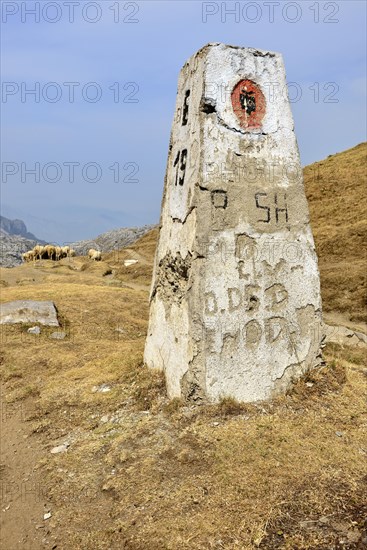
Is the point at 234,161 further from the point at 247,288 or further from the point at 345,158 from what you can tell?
the point at 345,158

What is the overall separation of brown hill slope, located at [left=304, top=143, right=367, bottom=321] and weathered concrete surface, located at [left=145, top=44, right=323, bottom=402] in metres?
15.2

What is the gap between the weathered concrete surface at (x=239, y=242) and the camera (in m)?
6.63

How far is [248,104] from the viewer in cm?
699

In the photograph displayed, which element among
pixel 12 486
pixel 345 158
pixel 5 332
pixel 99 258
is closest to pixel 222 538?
pixel 12 486

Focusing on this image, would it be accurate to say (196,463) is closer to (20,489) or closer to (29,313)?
(20,489)

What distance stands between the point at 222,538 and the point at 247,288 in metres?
3.56

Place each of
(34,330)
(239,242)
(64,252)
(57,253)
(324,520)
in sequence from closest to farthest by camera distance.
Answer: (324,520), (239,242), (34,330), (57,253), (64,252)

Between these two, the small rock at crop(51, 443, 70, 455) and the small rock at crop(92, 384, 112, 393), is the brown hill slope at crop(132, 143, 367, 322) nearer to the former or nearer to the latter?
the small rock at crop(92, 384, 112, 393)

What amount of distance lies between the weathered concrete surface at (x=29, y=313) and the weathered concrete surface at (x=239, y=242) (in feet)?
24.3

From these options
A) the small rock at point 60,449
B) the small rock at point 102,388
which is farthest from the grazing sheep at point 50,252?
the small rock at point 60,449

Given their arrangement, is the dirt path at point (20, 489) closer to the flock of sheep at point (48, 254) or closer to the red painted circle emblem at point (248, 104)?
the red painted circle emblem at point (248, 104)

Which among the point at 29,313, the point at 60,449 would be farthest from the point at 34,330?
the point at 60,449

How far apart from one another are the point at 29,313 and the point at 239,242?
366 inches

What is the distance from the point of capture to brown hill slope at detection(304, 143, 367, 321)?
76.1 feet
